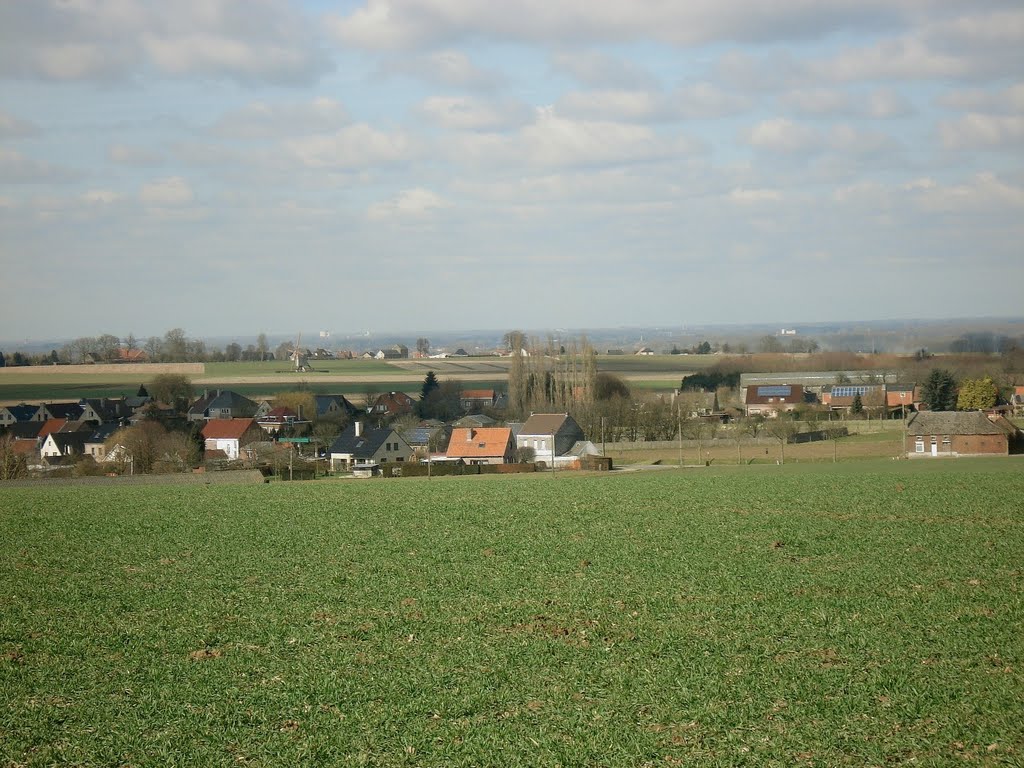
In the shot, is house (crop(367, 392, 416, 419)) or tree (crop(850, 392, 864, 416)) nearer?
tree (crop(850, 392, 864, 416))

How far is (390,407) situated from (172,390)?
1012 inches

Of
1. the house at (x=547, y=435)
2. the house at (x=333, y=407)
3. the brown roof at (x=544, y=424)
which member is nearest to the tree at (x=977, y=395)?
the house at (x=547, y=435)

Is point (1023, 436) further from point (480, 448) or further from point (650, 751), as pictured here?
point (650, 751)

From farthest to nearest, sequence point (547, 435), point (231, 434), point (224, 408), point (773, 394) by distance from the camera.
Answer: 1. point (773, 394)
2. point (224, 408)
3. point (231, 434)
4. point (547, 435)

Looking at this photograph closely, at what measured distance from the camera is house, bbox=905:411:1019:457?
181ft

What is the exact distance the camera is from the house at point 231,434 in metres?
78.8

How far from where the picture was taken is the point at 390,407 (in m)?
102

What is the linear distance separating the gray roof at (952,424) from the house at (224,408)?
61.7 meters

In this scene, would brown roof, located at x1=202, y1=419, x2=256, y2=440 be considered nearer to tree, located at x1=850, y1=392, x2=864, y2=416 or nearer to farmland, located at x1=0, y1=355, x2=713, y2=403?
farmland, located at x1=0, y1=355, x2=713, y2=403

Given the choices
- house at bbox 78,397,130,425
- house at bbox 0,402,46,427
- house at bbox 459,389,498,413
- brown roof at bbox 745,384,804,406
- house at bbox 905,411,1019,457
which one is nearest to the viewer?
house at bbox 905,411,1019,457

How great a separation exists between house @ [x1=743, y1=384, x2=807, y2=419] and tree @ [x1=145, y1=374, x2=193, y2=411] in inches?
2248

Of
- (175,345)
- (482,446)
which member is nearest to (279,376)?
(175,345)

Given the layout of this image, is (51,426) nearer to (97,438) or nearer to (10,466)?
(97,438)

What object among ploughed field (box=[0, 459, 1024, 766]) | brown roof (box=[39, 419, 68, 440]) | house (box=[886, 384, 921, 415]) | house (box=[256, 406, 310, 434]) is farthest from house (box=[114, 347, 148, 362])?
ploughed field (box=[0, 459, 1024, 766])
